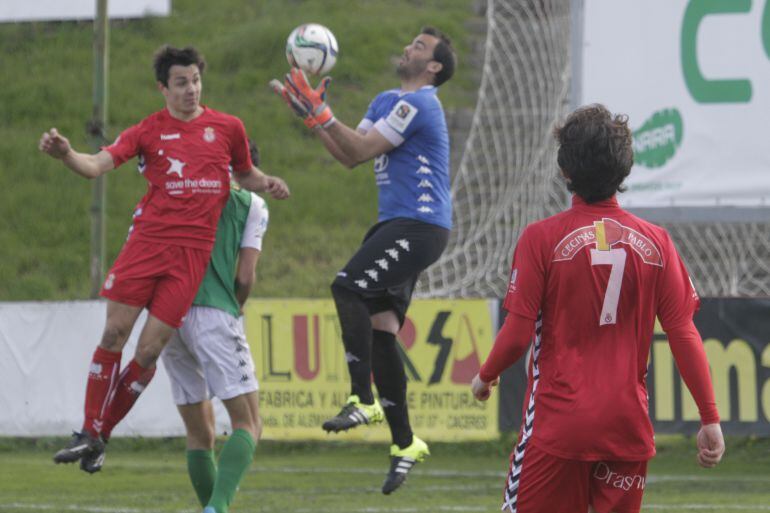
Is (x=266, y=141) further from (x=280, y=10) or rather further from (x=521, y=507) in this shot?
(x=521, y=507)

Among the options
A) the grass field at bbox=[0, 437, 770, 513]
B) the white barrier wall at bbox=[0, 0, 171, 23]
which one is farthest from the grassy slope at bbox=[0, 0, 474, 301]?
the grass field at bbox=[0, 437, 770, 513]

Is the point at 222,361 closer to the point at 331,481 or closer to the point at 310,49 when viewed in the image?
the point at 310,49

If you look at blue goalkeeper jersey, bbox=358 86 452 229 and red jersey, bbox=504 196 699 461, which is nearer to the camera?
red jersey, bbox=504 196 699 461

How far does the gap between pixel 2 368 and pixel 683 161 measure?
6558mm

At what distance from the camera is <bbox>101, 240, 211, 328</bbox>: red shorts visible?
23.3ft

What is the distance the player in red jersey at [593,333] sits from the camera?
4.44 m

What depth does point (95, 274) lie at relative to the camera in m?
14.1

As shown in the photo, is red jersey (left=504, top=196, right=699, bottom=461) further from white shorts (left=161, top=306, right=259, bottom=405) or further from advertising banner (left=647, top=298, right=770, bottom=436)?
advertising banner (left=647, top=298, right=770, bottom=436)

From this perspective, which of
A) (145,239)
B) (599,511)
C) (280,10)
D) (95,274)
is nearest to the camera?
(599,511)

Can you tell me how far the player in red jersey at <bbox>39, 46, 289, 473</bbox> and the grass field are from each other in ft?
4.37

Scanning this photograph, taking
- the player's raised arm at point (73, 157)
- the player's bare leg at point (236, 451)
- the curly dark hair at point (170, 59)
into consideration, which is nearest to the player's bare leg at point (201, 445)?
the player's bare leg at point (236, 451)

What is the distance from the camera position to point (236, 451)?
7.03m

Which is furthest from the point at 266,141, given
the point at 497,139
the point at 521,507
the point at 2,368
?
the point at 521,507

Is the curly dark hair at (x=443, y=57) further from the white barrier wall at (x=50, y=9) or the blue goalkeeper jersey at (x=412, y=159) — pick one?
the white barrier wall at (x=50, y=9)
